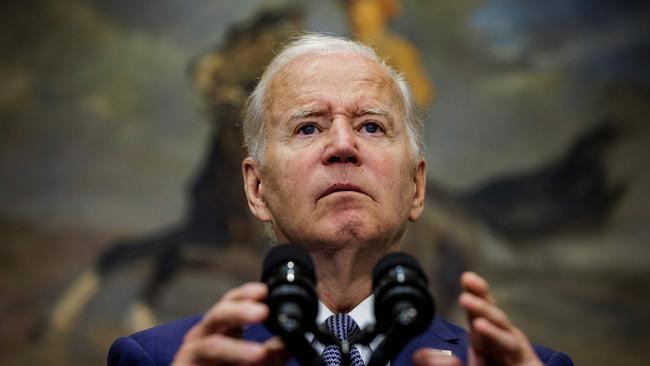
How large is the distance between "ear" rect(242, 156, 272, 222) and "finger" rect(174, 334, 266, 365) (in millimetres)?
1002

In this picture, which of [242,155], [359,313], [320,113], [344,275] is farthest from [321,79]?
[242,155]

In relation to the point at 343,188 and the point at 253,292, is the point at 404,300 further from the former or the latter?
the point at 343,188

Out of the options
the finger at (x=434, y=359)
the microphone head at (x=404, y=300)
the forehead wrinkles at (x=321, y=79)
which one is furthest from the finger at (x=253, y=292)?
the forehead wrinkles at (x=321, y=79)

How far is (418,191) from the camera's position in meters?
2.67

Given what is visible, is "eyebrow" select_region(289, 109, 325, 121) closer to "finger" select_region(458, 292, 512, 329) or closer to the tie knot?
the tie knot

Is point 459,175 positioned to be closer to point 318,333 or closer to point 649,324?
point 649,324

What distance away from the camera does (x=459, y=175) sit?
8.74 meters

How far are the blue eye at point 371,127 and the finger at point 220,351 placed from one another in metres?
1.08

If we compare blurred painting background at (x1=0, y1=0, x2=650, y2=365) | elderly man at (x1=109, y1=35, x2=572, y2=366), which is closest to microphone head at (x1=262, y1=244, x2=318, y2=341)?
elderly man at (x1=109, y1=35, x2=572, y2=366)

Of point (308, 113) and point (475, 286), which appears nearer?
point (475, 286)

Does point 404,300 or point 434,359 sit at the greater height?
point 404,300

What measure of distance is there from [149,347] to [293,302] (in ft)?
3.26

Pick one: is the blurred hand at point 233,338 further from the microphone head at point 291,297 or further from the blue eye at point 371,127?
the blue eye at point 371,127

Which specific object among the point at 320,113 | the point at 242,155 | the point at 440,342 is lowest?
the point at 440,342
